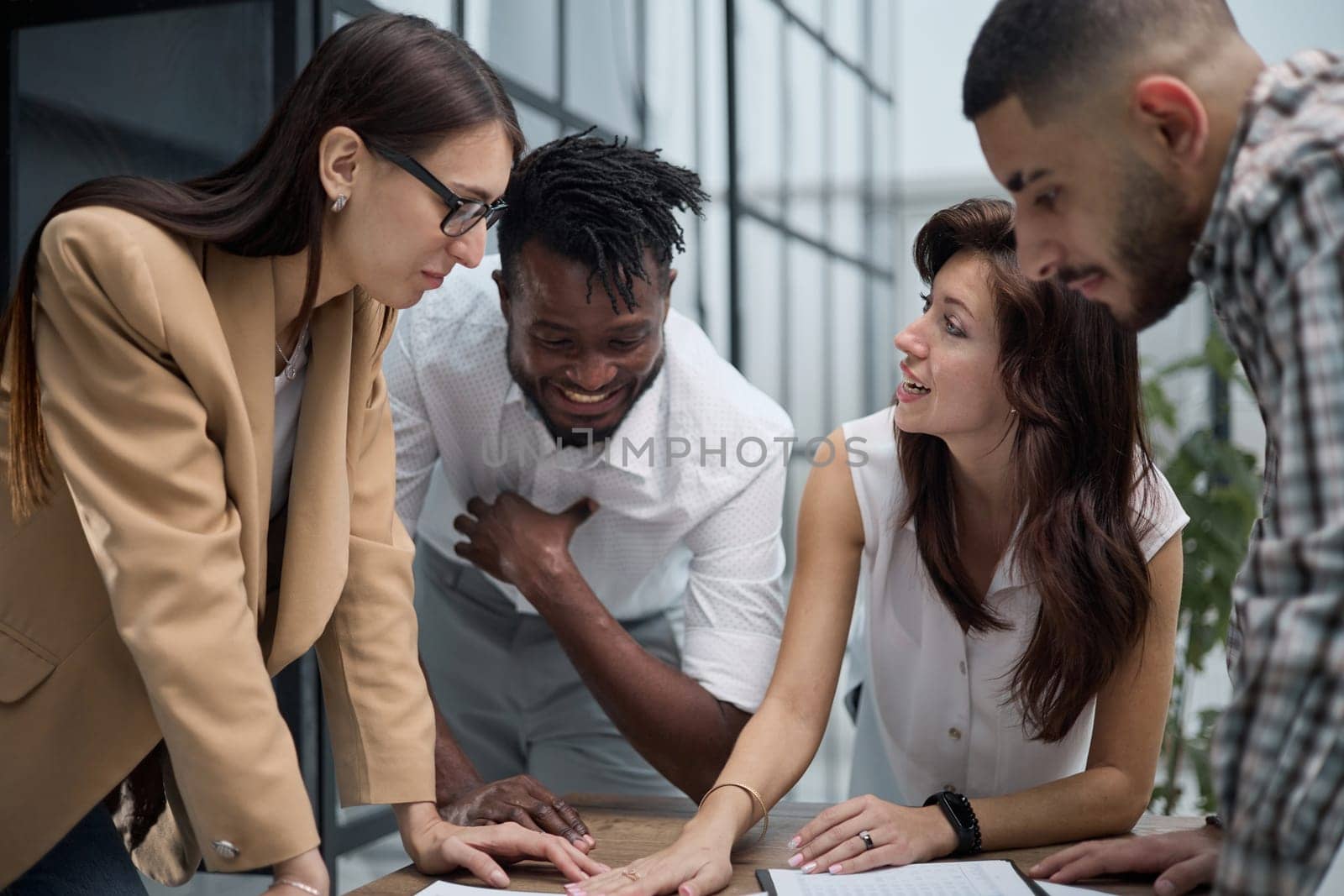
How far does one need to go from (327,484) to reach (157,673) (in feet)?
0.99

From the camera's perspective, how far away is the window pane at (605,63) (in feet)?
9.11

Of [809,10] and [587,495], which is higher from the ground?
[809,10]

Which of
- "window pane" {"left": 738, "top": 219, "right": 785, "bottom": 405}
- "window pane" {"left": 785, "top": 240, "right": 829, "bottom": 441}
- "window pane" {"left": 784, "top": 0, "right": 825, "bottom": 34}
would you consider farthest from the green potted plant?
"window pane" {"left": 784, "top": 0, "right": 825, "bottom": 34}

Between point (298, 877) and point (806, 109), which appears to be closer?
point (298, 877)

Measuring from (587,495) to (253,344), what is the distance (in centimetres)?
92

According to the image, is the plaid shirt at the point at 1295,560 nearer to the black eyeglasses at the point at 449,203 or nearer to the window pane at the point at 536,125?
the black eyeglasses at the point at 449,203

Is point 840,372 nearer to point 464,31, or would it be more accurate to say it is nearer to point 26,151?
point 464,31

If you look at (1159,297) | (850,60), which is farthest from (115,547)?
(850,60)

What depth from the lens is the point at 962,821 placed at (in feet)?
4.46

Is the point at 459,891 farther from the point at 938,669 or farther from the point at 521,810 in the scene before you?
the point at 938,669

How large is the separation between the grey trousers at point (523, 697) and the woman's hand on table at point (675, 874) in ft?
3.07

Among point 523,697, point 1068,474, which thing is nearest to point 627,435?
Answer: point 523,697

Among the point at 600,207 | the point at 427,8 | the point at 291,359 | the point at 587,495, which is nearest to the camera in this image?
the point at 291,359

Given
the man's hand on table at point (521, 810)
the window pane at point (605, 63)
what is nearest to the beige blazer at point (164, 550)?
the man's hand on table at point (521, 810)
